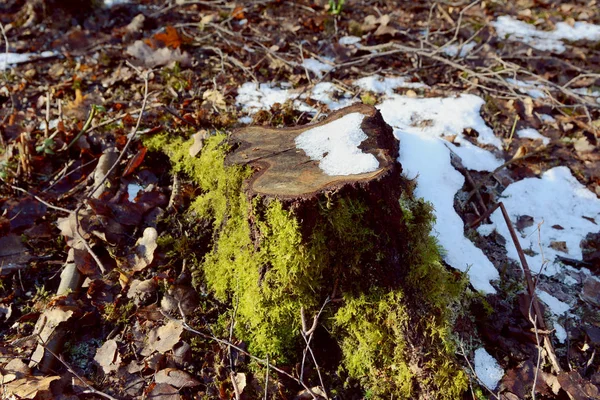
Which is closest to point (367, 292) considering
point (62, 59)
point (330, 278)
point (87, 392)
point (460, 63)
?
point (330, 278)

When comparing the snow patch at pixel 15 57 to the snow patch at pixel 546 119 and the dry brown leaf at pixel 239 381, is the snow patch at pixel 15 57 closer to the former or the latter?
the dry brown leaf at pixel 239 381

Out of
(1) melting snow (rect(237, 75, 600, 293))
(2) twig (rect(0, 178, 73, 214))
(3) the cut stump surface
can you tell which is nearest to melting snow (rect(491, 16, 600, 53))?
(1) melting snow (rect(237, 75, 600, 293))

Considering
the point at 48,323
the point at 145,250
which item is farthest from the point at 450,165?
the point at 48,323

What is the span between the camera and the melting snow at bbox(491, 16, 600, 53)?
5.39m

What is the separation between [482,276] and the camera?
9.30ft

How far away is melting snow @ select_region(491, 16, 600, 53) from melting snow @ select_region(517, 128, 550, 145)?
5.81 feet

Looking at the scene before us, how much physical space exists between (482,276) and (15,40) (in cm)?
557

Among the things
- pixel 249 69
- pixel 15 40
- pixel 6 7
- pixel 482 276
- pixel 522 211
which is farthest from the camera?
pixel 6 7

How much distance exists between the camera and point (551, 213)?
3451 mm

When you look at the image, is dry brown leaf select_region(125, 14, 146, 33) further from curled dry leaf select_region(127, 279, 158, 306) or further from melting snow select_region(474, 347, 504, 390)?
melting snow select_region(474, 347, 504, 390)

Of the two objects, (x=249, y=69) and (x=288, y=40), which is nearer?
(x=249, y=69)

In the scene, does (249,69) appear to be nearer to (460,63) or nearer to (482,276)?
(460,63)

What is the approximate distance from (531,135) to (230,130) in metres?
2.71

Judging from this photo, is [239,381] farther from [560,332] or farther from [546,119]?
[546,119]
